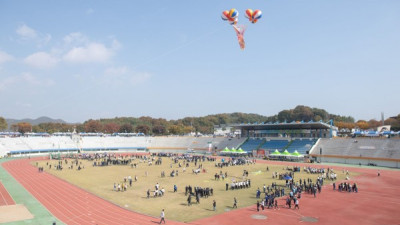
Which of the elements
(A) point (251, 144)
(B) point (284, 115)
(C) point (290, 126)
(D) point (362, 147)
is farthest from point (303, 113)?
(D) point (362, 147)

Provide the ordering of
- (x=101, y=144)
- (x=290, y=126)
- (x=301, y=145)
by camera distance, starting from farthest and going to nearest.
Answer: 1. (x=101, y=144)
2. (x=290, y=126)
3. (x=301, y=145)

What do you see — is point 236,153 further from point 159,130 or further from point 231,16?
point 159,130

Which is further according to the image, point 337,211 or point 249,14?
point 249,14

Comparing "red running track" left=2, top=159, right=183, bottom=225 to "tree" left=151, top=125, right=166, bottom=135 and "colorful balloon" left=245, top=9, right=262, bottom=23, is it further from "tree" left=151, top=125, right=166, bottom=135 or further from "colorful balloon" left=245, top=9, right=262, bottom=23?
"tree" left=151, top=125, right=166, bottom=135

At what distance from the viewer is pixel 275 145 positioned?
6888 centimetres

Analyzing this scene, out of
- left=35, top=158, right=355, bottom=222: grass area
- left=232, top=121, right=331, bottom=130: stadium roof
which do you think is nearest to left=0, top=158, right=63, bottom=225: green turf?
left=35, top=158, right=355, bottom=222: grass area

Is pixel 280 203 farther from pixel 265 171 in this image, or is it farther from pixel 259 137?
pixel 259 137

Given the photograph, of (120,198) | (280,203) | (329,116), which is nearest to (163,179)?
(120,198)

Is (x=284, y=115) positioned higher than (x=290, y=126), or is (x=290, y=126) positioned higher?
(x=284, y=115)

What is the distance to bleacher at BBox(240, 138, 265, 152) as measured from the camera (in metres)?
71.7

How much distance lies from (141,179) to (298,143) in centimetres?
4107

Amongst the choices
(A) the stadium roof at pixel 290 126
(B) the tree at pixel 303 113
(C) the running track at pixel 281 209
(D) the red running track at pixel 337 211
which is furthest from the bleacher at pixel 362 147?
(B) the tree at pixel 303 113

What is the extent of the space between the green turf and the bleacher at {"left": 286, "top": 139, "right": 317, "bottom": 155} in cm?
5010

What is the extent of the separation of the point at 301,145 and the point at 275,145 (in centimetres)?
623
